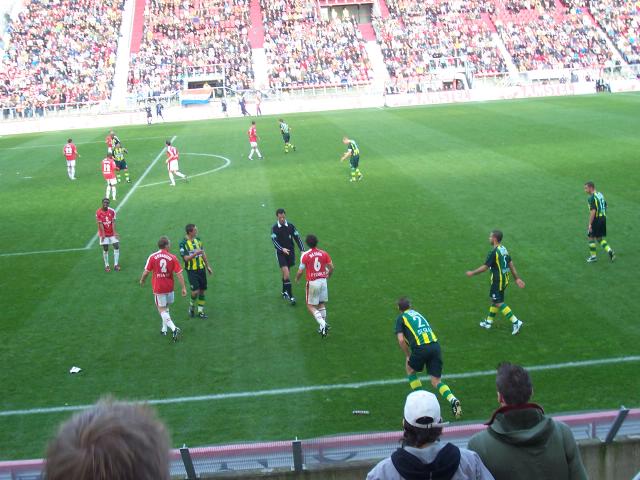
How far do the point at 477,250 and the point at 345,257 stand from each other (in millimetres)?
3088

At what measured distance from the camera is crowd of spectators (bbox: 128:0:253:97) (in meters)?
57.3

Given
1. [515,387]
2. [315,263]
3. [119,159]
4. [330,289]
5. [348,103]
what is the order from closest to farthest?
[515,387] < [315,263] < [330,289] < [119,159] < [348,103]

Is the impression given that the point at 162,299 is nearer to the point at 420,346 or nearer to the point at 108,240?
the point at 108,240

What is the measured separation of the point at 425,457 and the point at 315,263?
8224mm

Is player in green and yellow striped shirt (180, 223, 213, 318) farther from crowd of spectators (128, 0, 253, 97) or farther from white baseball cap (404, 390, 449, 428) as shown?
crowd of spectators (128, 0, 253, 97)

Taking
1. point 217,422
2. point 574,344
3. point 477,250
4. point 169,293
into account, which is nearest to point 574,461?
point 217,422

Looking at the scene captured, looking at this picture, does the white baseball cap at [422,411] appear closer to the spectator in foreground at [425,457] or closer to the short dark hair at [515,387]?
the spectator in foreground at [425,457]

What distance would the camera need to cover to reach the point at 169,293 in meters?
12.3

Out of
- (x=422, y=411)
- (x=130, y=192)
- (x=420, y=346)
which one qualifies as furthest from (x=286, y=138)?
(x=422, y=411)

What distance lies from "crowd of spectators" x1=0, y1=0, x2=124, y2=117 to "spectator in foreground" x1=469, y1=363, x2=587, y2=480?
5321 cm

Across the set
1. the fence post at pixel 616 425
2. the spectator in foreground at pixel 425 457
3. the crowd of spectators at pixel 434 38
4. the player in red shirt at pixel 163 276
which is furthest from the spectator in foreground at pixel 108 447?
the crowd of spectators at pixel 434 38

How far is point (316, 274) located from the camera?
1188cm

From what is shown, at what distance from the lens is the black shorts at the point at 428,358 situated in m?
9.15

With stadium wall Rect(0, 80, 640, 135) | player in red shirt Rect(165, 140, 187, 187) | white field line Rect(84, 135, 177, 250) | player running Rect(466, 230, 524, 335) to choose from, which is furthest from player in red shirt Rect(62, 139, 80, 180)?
stadium wall Rect(0, 80, 640, 135)
